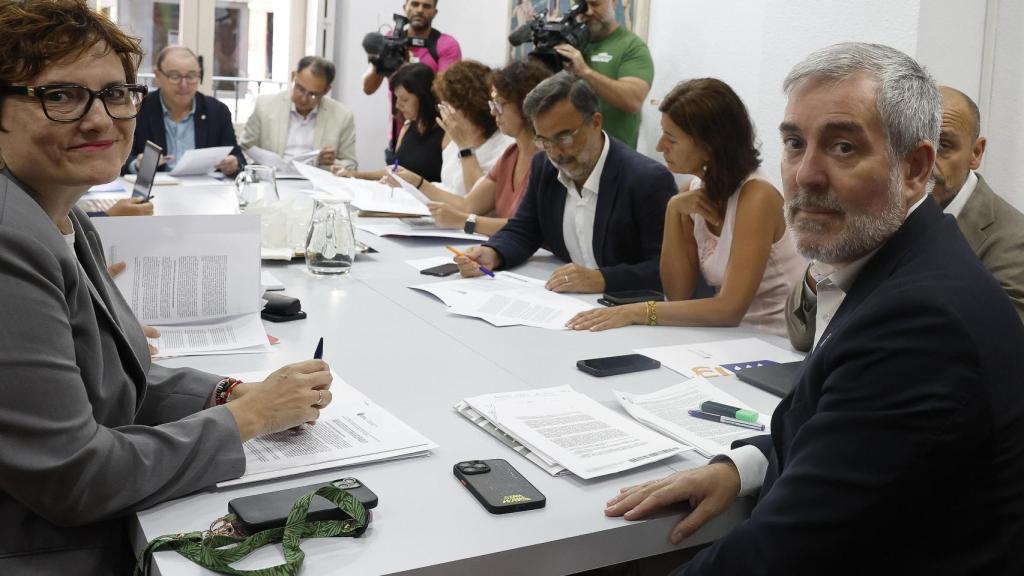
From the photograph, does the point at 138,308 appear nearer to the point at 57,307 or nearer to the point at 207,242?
the point at 207,242

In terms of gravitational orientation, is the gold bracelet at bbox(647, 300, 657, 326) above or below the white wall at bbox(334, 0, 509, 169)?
below

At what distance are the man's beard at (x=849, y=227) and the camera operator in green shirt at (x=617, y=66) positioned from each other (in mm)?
3024

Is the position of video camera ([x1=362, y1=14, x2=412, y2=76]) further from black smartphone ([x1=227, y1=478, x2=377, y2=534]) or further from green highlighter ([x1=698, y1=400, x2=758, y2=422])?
black smartphone ([x1=227, y1=478, x2=377, y2=534])

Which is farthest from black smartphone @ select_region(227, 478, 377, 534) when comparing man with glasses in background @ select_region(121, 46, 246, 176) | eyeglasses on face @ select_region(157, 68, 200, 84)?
eyeglasses on face @ select_region(157, 68, 200, 84)

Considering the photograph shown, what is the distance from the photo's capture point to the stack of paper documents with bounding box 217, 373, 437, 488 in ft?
4.47

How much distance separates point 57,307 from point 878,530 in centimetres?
101

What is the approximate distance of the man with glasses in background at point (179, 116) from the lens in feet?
16.1

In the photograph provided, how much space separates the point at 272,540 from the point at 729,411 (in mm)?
Answer: 850

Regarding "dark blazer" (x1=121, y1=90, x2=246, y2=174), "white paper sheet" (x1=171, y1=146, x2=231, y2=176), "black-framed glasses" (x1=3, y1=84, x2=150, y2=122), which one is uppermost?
"black-framed glasses" (x1=3, y1=84, x2=150, y2=122)

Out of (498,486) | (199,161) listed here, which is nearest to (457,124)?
(199,161)

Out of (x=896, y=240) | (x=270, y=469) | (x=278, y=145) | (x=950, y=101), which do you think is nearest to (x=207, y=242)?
(x=270, y=469)

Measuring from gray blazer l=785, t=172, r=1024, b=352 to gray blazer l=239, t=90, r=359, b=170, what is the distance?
3835 mm

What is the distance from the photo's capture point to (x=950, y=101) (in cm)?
227

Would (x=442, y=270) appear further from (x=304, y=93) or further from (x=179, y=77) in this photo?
(x=304, y=93)
